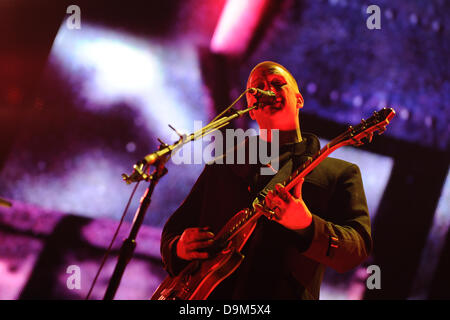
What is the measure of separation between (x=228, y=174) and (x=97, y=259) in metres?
1.88

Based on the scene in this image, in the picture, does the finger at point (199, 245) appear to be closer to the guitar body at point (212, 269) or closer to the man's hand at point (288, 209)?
the guitar body at point (212, 269)

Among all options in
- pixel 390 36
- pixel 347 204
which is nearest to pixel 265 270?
pixel 347 204

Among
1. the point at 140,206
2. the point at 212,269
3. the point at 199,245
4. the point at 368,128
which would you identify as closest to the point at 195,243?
the point at 199,245

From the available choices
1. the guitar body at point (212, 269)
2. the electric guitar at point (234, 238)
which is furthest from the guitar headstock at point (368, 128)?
the guitar body at point (212, 269)

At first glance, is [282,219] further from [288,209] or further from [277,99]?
[277,99]

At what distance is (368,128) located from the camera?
73.4 inches

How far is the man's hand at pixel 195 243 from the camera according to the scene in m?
1.89

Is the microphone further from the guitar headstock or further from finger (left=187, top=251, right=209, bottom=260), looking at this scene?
finger (left=187, top=251, right=209, bottom=260)

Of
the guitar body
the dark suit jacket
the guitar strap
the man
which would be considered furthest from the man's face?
the guitar body

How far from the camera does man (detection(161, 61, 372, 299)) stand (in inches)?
66.6

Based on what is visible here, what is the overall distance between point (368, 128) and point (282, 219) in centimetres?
68

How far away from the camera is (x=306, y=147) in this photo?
217 cm

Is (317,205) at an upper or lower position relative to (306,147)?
lower
